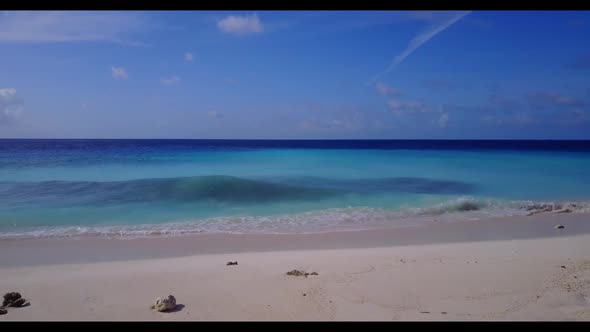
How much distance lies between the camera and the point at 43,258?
17.4 ft

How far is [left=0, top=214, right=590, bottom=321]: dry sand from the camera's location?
135 inches

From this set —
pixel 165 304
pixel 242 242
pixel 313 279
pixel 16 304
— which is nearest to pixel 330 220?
pixel 242 242

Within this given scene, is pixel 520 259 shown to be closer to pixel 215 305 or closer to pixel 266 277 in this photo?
pixel 266 277

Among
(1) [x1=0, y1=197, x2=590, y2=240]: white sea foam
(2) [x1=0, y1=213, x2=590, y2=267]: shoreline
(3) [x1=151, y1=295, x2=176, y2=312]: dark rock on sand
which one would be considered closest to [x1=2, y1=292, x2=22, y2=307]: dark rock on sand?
(3) [x1=151, y1=295, x2=176, y2=312]: dark rock on sand

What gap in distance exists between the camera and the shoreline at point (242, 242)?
544cm

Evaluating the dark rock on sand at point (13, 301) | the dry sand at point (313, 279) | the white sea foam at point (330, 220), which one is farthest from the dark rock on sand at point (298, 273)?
the dark rock on sand at point (13, 301)

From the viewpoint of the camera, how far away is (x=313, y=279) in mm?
4195

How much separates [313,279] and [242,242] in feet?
7.32

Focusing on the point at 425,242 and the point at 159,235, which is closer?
the point at 425,242

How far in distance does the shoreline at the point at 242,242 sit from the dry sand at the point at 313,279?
33 millimetres

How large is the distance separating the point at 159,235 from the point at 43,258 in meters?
1.79

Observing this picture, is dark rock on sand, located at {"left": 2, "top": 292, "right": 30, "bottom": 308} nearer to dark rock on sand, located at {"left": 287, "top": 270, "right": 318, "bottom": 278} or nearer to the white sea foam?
dark rock on sand, located at {"left": 287, "top": 270, "right": 318, "bottom": 278}

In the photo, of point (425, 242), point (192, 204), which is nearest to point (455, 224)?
point (425, 242)

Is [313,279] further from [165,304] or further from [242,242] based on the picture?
[242,242]
